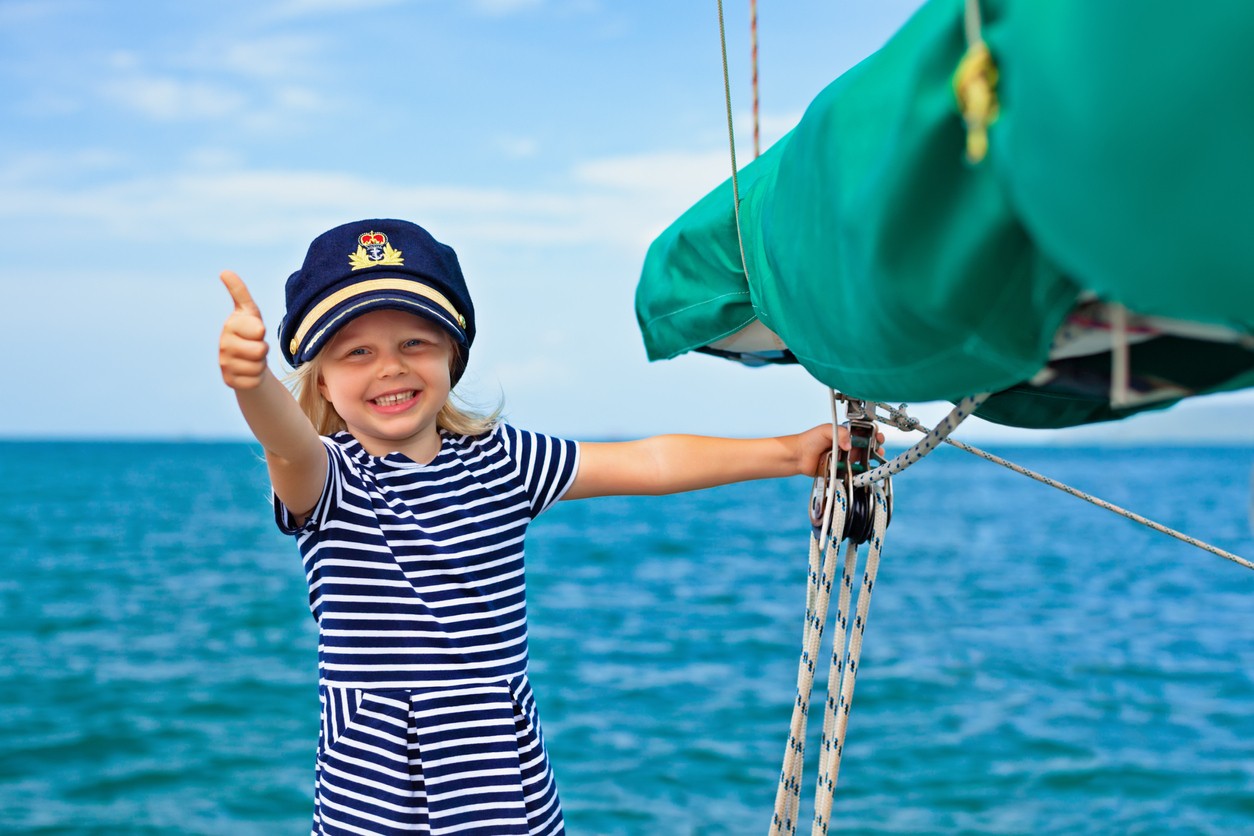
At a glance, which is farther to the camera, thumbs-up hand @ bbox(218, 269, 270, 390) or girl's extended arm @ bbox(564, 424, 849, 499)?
girl's extended arm @ bbox(564, 424, 849, 499)

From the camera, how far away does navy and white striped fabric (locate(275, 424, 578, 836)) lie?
1747 millimetres

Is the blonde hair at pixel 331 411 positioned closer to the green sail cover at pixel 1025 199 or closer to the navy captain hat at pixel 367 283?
the navy captain hat at pixel 367 283

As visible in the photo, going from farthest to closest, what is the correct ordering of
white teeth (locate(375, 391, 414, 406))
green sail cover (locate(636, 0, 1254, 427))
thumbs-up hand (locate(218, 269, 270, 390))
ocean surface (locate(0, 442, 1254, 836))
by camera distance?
ocean surface (locate(0, 442, 1254, 836)), white teeth (locate(375, 391, 414, 406)), thumbs-up hand (locate(218, 269, 270, 390)), green sail cover (locate(636, 0, 1254, 427))

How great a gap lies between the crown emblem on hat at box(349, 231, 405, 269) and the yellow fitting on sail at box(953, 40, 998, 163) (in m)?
1.16

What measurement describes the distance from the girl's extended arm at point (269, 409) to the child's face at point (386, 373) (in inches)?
6.3

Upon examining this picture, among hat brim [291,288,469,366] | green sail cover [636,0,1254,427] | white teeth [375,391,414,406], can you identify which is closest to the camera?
green sail cover [636,0,1254,427]

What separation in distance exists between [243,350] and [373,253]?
44cm

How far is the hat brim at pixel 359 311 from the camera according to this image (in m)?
1.73

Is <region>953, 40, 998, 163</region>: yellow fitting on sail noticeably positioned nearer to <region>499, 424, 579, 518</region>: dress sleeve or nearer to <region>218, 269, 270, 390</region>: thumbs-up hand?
<region>218, 269, 270, 390</region>: thumbs-up hand

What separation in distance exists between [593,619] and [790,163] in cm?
1101

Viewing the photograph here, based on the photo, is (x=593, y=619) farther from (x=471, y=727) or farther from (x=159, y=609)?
(x=471, y=727)

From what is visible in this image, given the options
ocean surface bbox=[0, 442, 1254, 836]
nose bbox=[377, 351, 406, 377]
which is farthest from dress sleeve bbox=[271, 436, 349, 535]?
ocean surface bbox=[0, 442, 1254, 836]

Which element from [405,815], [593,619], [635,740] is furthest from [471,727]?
[593,619]

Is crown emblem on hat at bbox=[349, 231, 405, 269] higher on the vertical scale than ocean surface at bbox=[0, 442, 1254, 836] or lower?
higher
